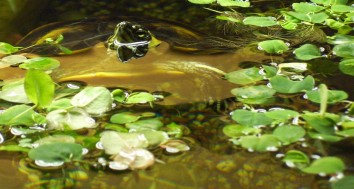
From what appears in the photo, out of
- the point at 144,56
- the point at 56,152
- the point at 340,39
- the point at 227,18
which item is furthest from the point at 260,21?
the point at 56,152

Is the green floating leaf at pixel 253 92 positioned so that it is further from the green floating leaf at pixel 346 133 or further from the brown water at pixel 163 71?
the green floating leaf at pixel 346 133

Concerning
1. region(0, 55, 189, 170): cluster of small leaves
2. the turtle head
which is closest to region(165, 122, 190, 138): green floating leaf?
region(0, 55, 189, 170): cluster of small leaves

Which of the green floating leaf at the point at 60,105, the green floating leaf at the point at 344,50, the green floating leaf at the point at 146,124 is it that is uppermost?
the green floating leaf at the point at 344,50

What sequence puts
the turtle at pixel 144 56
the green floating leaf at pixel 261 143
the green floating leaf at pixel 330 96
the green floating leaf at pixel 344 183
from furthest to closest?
the turtle at pixel 144 56 < the green floating leaf at pixel 330 96 < the green floating leaf at pixel 261 143 < the green floating leaf at pixel 344 183

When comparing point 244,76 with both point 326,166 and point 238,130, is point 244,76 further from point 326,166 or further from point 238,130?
point 326,166

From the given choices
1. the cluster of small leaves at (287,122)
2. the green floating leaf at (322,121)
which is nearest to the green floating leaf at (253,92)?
the cluster of small leaves at (287,122)

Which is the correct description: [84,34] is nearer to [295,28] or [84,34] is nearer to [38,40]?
[38,40]
